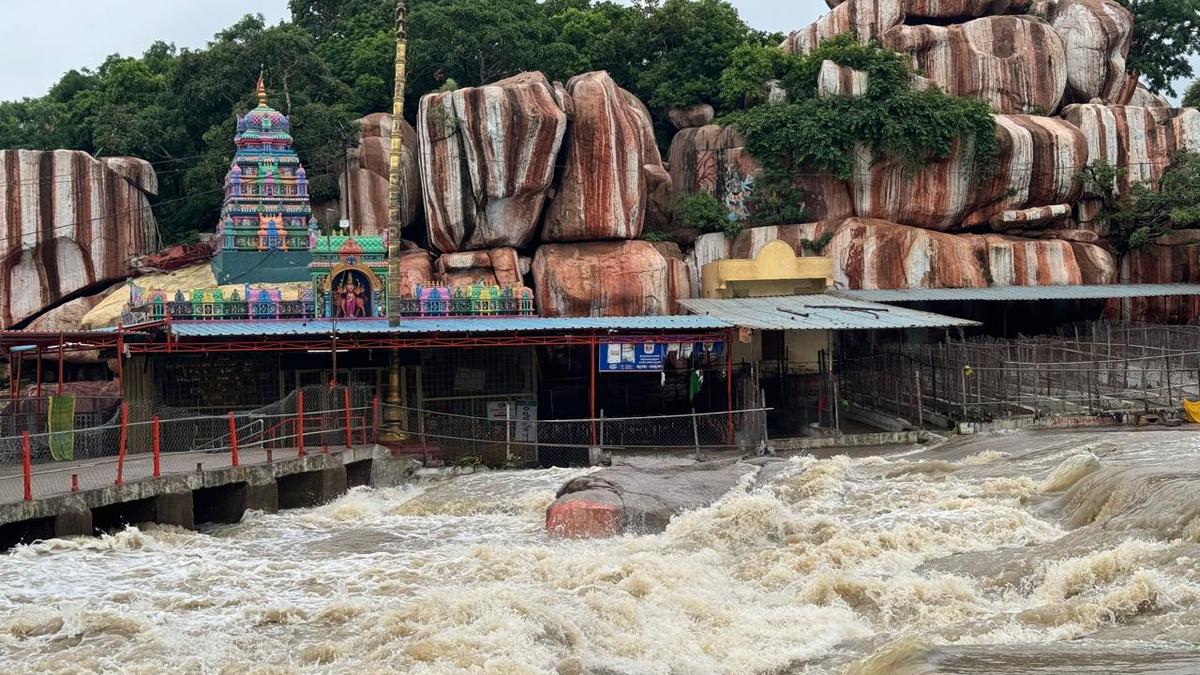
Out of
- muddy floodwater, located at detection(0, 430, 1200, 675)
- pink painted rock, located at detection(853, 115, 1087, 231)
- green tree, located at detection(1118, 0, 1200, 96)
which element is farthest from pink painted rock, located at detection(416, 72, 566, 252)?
green tree, located at detection(1118, 0, 1200, 96)

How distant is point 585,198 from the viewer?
117 ft

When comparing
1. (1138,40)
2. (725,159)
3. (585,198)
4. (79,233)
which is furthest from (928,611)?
(1138,40)

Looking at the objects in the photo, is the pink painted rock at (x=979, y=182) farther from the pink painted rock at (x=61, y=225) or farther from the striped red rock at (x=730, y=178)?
the pink painted rock at (x=61, y=225)

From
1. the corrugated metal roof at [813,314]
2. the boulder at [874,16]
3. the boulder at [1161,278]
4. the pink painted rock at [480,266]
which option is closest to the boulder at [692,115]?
the boulder at [874,16]

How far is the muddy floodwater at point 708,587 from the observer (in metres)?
12.2

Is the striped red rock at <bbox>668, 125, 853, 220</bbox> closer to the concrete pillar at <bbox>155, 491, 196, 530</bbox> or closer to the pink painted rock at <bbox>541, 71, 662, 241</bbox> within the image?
the pink painted rock at <bbox>541, 71, 662, 241</bbox>

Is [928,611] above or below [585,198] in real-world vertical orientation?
below

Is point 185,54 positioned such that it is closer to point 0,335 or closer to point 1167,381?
point 0,335

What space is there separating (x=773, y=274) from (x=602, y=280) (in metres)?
4.69

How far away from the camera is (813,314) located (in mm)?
29047

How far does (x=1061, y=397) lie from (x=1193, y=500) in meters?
12.4

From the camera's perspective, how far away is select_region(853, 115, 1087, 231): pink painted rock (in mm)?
38312

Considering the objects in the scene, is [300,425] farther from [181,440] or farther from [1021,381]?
[1021,381]

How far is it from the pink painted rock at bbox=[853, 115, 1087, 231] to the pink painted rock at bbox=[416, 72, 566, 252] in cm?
985
